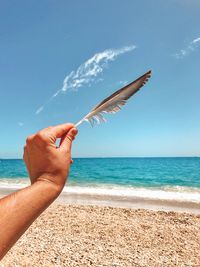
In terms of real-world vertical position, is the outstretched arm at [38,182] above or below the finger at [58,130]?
below

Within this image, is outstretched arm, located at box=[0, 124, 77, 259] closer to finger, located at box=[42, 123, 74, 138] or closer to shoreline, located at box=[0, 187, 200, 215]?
finger, located at box=[42, 123, 74, 138]

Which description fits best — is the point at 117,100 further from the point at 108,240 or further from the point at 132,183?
the point at 132,183

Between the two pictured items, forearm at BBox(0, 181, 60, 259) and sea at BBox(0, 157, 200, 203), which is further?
sea at BBox(0, 157, 200, 203)

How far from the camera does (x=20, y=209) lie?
39.2 inches

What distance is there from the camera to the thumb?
124cm

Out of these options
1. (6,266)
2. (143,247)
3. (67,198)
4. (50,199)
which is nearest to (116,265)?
(143,247)

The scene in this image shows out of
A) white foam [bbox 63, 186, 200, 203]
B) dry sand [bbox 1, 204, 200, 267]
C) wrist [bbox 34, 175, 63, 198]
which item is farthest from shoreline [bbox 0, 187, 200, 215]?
wrist [bbox 34, 175, 63, 198]

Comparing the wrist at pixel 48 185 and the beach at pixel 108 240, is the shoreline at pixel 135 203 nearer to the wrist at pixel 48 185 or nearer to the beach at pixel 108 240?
the beach at pixel 108 240

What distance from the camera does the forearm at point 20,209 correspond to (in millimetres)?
956

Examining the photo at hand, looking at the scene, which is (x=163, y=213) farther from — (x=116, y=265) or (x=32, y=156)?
(x=32, y=156)

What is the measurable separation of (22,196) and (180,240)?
229 inches

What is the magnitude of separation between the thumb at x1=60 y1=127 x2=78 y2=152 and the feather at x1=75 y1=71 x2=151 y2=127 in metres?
0.67

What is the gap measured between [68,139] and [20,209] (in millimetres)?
415

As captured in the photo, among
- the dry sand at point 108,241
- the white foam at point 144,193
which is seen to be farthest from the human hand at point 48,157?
the white foam at point 144,193
